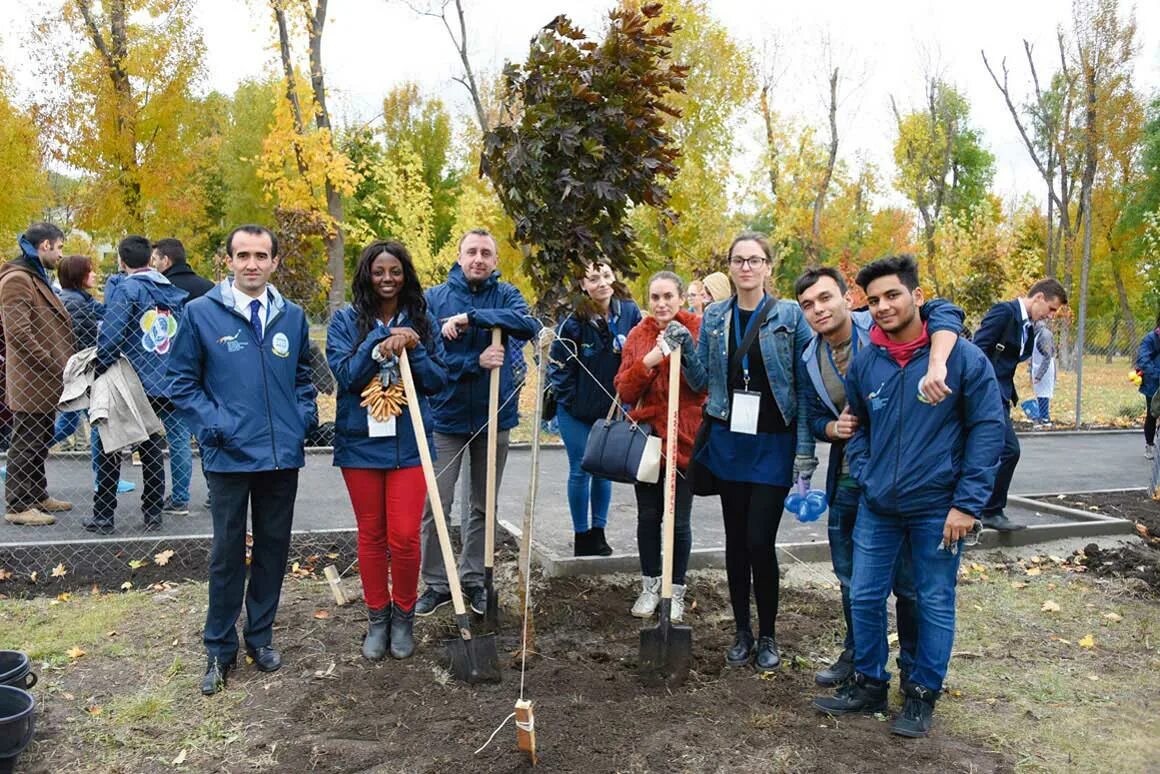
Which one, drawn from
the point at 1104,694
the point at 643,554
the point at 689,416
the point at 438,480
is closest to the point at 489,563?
the point at 438,480

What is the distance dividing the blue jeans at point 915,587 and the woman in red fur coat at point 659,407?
3.68 ft

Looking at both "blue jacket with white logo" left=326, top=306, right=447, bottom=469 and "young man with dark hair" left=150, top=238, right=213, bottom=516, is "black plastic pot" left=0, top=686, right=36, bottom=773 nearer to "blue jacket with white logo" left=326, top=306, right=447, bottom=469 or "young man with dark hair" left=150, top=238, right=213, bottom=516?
"blue jacket with white logo" left=326, top=306, right=447, bottom=469

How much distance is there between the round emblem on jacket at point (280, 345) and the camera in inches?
175

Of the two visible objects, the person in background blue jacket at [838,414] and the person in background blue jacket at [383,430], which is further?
the person in background blue jacket at [383,430]

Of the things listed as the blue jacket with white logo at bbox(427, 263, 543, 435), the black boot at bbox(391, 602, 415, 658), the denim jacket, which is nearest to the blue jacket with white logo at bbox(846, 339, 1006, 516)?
the denim jacket

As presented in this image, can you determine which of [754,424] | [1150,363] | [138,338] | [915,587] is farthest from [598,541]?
[1150,363]

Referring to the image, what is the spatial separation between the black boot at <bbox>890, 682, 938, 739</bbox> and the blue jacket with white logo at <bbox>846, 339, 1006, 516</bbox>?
787 millimetres

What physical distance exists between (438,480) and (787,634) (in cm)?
214

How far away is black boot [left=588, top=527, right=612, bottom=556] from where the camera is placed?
6.32 m

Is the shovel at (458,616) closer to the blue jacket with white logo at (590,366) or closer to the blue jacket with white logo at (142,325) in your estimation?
the blue jacket with white logo at (590,366)

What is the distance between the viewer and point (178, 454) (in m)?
7.52

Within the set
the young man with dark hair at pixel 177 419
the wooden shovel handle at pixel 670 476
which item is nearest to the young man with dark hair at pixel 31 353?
the young man with dark hair at pixel 177 419

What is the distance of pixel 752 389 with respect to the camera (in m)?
4.51

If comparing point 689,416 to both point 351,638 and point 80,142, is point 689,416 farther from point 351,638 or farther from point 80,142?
point 80,142
